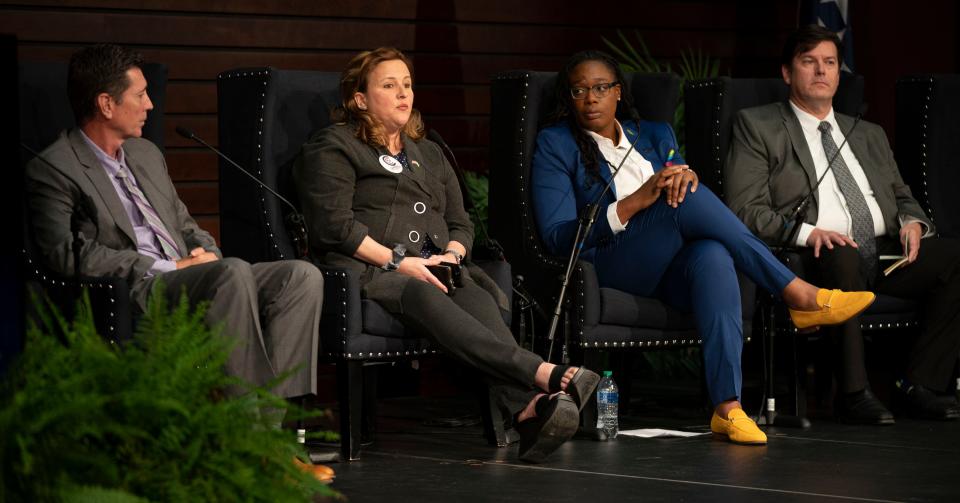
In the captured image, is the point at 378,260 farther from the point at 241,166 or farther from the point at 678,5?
the point at 678,5

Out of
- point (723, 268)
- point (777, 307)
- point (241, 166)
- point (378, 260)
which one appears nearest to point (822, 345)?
point (777, 307)

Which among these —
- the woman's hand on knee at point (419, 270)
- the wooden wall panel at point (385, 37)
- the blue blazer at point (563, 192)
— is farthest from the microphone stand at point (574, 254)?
the wooden wall panel at point (385, 37)

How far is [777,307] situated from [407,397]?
1796 millimetres

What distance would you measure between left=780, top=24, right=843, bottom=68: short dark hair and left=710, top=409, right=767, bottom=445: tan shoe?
151cm

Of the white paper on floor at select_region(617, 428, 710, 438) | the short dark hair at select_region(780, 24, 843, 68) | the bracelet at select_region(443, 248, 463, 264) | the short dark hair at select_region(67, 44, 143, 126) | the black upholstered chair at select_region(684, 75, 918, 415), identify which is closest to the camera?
the short dark hair at select_region(67, 44, 143, 126)

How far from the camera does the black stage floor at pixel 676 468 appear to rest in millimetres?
3594

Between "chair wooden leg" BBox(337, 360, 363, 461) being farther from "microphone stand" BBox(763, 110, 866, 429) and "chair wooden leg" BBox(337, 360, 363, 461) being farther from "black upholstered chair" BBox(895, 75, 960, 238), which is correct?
"black upholstered chair" BBox(895, 75, 960, 238)

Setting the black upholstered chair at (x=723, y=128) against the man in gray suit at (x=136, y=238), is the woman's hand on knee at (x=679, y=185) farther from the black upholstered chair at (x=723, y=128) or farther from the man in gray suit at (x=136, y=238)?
the man in gray suit at (x=136, y=238)

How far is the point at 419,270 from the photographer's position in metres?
4.36

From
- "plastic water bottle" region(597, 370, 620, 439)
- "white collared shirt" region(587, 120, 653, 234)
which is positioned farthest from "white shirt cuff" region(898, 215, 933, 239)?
"plastic water bottle" region(597, 370, 620, 439)

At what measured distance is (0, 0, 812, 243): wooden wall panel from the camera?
5.54 meters

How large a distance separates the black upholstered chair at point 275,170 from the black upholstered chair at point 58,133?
23 cm

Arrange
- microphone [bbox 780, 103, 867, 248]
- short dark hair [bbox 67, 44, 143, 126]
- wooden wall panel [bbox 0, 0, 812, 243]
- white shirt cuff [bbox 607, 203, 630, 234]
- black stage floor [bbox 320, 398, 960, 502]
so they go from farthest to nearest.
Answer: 1. wooden wall panel [bbox 0, 0, 812, 243]
2. microphone [bbox 780, 103, 867, 248]
3. white shirt cuff [bbox 607, 203, 630, 234]
4. short dark hair [bbox 67, 44, 143, 126]
5. black stage floor [bbox 320, 398, 960, 502]

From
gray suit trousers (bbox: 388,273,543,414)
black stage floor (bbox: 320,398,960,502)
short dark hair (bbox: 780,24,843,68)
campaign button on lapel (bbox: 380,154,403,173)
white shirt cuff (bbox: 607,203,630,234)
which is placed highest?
short dark hair (bbox: 780,24,843,68)
